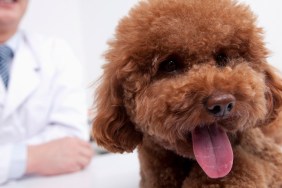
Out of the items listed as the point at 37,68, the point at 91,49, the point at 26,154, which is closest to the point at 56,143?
the point at 26,154

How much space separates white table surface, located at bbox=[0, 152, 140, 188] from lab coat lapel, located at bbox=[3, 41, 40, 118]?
14.2 inches

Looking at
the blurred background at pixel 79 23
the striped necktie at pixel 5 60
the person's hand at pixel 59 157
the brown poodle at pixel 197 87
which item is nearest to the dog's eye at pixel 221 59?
the brown poodle at pixel 197 87

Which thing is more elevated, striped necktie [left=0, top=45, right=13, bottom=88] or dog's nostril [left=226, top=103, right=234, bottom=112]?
dog's nostril [left=226, top=103, right=234, bottom=112]

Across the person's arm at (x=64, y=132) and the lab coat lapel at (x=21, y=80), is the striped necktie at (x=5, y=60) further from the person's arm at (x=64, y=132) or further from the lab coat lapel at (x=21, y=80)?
the person's arm at (x=64, y=132)

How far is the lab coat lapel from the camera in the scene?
136cm

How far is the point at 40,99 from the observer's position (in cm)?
147

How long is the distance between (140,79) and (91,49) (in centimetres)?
161

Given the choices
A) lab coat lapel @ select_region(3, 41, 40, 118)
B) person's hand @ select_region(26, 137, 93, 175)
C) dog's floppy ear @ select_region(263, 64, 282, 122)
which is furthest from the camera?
lab coat lapel @ select_region(3, 41, 40, 118)

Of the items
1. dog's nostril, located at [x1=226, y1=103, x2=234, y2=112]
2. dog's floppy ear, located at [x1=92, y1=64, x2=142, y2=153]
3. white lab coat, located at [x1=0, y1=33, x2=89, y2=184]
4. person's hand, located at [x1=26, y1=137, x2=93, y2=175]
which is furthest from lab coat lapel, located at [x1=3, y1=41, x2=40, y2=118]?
dog's nostril, located at [x1=226, y1=103, x2=234, y2=112]

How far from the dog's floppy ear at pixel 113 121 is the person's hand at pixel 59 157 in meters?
0.49

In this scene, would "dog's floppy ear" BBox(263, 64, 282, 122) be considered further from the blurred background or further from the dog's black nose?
the blurred background

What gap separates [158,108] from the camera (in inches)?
21.5

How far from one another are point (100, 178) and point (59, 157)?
0.74 ft

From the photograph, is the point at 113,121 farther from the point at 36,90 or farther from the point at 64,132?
the point at 36,90
